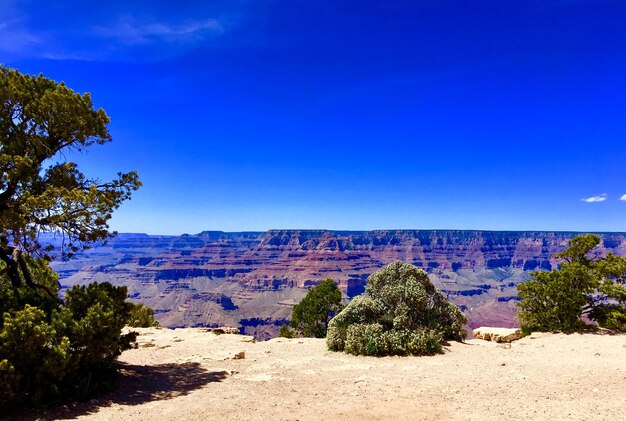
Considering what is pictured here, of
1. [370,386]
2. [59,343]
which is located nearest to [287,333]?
[370,386]

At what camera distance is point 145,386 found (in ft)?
43.5

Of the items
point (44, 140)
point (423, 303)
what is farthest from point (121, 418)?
point (423, 303)

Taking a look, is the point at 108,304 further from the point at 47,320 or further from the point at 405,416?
the point at 405,416

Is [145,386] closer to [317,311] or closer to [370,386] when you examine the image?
[370,386]

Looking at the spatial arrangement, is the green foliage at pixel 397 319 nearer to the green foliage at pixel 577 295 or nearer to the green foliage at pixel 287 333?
the green foliage at pixel 577 295

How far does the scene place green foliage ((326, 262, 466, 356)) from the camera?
59.8 feet

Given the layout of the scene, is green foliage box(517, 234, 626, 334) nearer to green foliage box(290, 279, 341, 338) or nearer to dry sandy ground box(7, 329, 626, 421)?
dry sandy ground box(7, 329, 626, 421)

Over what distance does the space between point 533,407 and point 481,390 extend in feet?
5.92

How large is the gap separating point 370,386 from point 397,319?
281 inches

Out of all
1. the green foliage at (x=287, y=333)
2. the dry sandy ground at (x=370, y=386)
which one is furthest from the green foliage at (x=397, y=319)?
the green foliage at (x=287, y=333)

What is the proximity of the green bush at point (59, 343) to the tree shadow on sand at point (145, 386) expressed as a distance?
44cm

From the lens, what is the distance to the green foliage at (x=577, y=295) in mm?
23234

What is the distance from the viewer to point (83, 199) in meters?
12.3

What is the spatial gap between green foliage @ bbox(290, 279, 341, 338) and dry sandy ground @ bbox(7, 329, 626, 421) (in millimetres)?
19035
